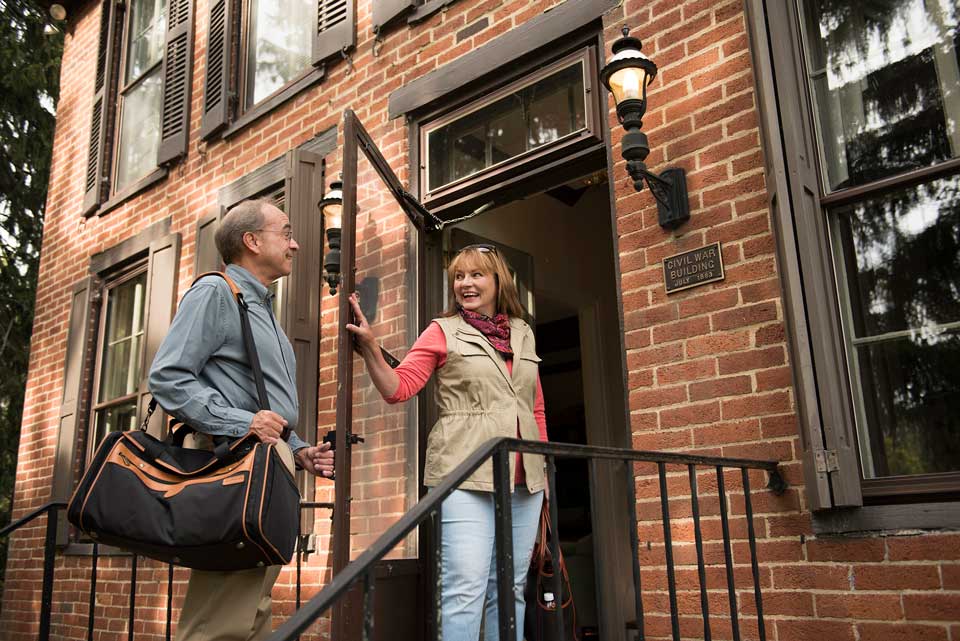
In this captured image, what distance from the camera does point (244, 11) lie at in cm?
614

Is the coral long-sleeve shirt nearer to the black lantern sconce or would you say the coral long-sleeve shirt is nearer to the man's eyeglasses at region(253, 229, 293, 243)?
the man's eyeglasses at region(253, 229, 293, 243)

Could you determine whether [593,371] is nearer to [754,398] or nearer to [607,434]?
[607,434]

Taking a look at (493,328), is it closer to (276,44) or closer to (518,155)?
(518,155)

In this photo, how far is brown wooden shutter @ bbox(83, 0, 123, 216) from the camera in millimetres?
7164

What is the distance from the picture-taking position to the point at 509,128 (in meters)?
4.13

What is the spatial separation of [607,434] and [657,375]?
8.97ft

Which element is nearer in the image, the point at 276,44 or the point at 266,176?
the point at 266,176

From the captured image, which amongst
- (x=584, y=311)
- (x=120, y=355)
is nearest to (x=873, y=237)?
(x=584, y=311)

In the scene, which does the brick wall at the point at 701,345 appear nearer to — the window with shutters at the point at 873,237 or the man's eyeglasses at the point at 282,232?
the window with shutters at the point at 873,237

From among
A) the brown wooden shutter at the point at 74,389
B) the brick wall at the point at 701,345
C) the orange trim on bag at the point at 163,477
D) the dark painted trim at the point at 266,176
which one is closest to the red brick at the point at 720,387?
the brick wall at the point at 701,345

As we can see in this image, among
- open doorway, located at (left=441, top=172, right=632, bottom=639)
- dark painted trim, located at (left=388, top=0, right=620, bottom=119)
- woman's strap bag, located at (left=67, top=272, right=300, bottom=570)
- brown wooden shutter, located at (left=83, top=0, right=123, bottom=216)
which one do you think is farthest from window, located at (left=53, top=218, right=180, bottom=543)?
woman's strap bag, located at (left=67, top=272, right=300, bottom=570)

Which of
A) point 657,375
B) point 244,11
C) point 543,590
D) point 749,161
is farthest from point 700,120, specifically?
point 244,11

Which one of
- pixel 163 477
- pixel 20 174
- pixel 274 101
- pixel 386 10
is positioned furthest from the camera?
pixel 20 174

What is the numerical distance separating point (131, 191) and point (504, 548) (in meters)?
5.76
